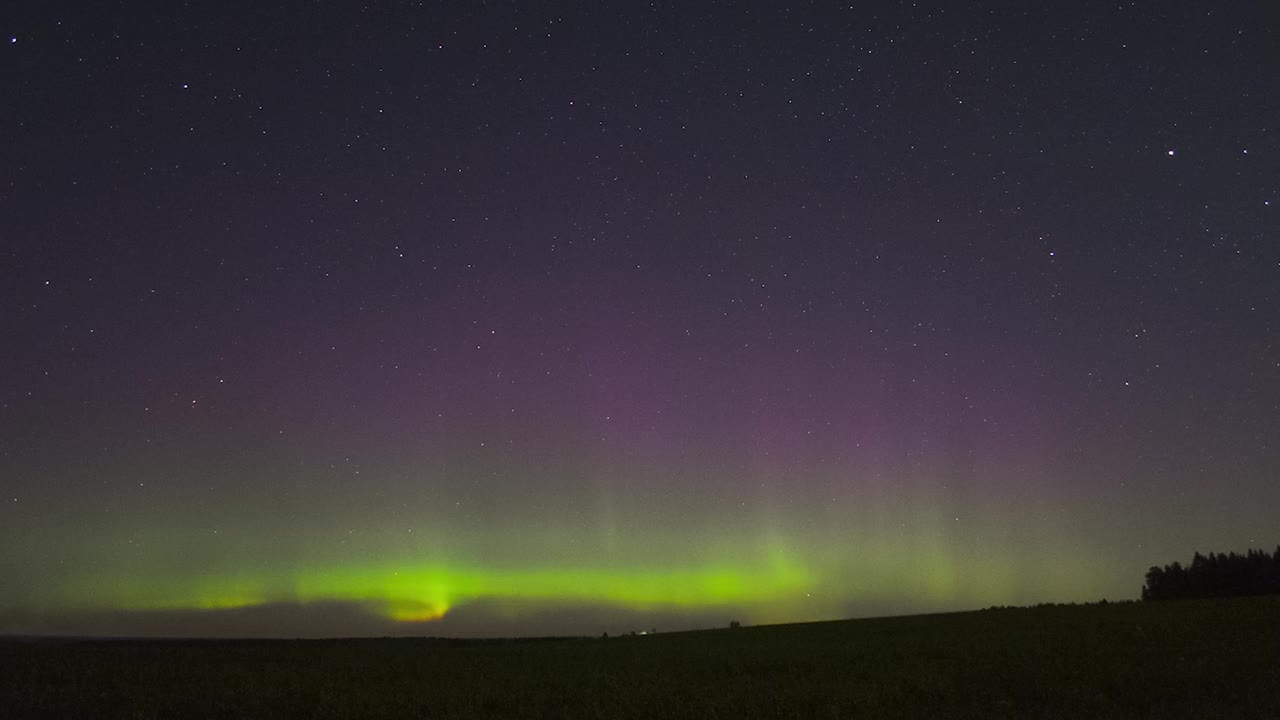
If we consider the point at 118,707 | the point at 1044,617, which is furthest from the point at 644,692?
the point at 1044,617

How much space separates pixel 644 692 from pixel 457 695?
375 cm

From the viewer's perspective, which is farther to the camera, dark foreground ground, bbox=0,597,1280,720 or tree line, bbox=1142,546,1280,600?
tree line, bbox=1142,546,1280,600

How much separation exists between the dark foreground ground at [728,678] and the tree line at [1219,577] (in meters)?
55.2

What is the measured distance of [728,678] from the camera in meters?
21.3

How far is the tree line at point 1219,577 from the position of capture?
77938 mm

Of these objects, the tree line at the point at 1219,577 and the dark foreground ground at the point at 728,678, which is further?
the tree line at the point at 1219,577

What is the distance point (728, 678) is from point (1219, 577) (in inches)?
3054

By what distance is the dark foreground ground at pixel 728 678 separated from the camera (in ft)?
55.4

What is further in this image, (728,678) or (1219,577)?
(1219,577)

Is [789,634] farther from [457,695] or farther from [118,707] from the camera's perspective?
[118,707]

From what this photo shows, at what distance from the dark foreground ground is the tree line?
181 feet

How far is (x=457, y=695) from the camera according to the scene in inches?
760

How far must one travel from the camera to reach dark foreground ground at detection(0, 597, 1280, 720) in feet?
55.4

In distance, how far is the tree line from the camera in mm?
77938
